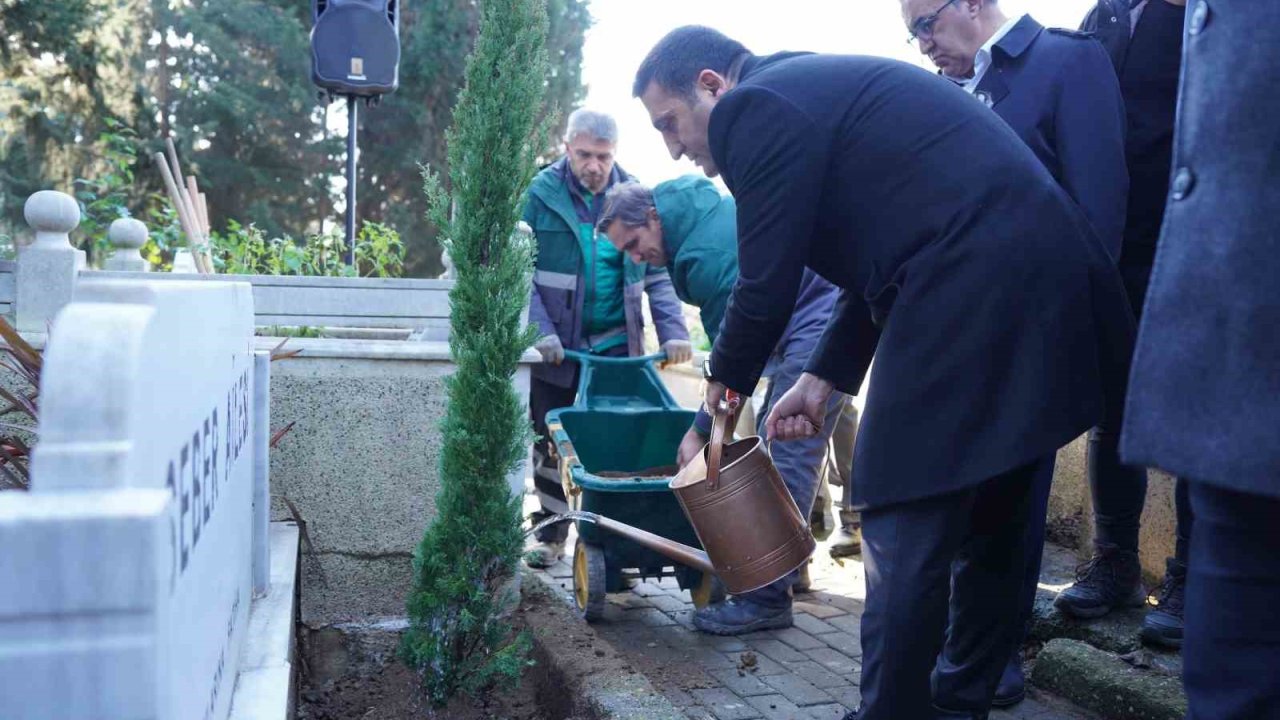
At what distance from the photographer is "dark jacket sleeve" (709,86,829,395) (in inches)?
89.5

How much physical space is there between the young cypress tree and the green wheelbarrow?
94cm

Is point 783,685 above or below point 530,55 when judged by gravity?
below

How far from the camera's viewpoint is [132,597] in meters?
1.01

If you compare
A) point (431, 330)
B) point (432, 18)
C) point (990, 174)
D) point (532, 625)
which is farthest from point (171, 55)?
point (990, 174)

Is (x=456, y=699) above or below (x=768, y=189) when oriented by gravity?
below

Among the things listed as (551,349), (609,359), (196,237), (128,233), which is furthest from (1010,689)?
(196,237)

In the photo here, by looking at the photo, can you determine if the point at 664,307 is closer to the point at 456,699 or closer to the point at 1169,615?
the point at 456,699

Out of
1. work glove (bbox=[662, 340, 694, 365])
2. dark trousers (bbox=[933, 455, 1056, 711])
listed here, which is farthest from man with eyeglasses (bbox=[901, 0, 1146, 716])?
work glove (bbox=[662, 340, 694, 365])

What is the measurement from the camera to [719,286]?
14.1ft

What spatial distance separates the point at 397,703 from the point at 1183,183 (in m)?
2.73

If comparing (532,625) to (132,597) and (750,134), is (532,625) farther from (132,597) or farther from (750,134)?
(132,597)

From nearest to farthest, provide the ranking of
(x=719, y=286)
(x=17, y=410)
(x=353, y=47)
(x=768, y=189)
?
(x=768, y=189) → (x=17, y=410) → (x=719, y=286) → (x=353, y=47)

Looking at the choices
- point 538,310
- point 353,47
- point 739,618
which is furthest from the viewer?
point 353,47

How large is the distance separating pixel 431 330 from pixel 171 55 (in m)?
18.0
